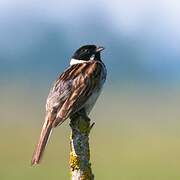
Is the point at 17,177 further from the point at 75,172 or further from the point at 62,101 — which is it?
the point at 75,172

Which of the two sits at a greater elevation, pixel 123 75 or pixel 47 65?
pixel 47 65

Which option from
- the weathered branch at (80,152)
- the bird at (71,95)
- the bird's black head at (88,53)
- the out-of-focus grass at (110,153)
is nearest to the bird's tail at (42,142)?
the bird at (71,95)

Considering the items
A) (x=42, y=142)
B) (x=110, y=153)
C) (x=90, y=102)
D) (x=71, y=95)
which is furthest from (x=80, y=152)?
(x=110, y=153)

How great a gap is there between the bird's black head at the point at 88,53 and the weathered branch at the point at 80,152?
2464 millimetres

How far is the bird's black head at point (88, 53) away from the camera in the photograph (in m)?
10.9

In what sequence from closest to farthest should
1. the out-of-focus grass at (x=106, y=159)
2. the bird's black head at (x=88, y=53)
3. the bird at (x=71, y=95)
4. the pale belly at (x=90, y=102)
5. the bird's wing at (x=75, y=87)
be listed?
the bird at (x=71, y=95)
the bird's wing at (x=75, y=87)
the pale belly at (x=90, y=102)
the bird's black head at (x=88, y=53)
the out-of-focus grass at (x=106, y=159)

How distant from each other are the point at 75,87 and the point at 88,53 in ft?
4.36

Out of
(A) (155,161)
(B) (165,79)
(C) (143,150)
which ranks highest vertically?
(B) (165,79)

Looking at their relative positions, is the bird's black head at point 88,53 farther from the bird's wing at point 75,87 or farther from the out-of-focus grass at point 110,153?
the out-of-focus grass at point 110,153

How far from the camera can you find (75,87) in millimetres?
9820

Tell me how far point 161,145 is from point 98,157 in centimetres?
800

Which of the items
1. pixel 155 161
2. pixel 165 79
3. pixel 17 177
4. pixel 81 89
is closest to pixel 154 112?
pixel 155 161

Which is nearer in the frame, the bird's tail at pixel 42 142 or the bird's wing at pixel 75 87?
the bird's tail at pixel 42 142

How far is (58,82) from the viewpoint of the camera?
9.77 metres
